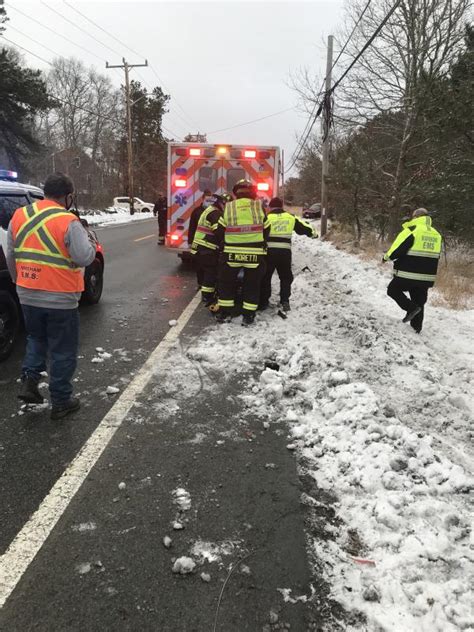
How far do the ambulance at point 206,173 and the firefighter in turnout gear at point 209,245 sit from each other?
273 centimetres

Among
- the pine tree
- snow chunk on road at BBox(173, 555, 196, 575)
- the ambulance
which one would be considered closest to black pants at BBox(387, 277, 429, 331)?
the ambulance

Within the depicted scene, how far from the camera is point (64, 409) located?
12.9ft

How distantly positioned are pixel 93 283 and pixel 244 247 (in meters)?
2.61

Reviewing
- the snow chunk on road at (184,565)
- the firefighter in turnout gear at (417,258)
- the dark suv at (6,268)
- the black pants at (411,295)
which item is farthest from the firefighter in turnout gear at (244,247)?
the snow chunk on road at (184,565)

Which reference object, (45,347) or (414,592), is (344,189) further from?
(414,592)

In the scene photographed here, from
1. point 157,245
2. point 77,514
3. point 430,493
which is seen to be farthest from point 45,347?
point 157,245

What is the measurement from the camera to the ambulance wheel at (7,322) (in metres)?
5.07

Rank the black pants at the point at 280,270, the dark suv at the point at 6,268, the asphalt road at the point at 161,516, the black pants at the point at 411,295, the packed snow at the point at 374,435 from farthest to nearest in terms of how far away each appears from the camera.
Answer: the black pants at the point at 280,270
the black pants at the point at 411,295
the dark suv at the point at 6,268
the packed snow at the point at 374,435
the asphalt road at the point at 161,516

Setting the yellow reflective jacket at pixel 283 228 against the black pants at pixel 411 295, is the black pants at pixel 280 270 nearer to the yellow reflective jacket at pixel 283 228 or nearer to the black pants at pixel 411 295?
the yellow reflective jacket at pixel 283 228

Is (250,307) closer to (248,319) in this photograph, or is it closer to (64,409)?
(248,319)

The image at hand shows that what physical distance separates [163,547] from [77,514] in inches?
23.1

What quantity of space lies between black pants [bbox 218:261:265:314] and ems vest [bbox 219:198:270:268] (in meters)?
0.11

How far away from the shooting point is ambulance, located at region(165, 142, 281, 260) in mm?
10312

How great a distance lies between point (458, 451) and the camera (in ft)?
11.8
